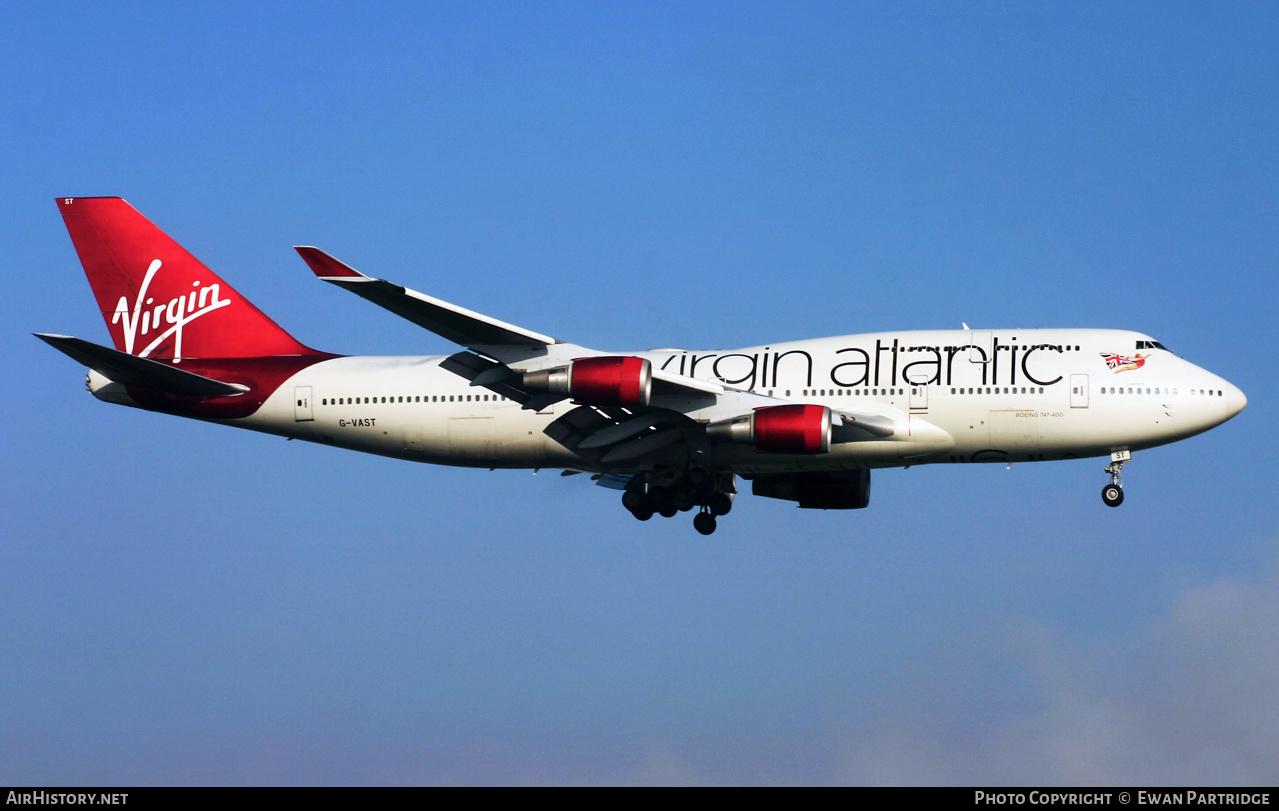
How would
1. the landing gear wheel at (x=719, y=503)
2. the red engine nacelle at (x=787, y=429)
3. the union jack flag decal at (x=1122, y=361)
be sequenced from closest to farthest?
the red engine nacelle at (x=787, y=429), the union jack flag decal at (x=1122, y=361), the landing gear wheel at (x=719, y=503)

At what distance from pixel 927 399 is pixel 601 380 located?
9.23m

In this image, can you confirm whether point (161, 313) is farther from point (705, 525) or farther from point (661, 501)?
point (705, 525)

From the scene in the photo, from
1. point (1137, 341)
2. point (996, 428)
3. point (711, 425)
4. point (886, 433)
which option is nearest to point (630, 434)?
point (711, 425)

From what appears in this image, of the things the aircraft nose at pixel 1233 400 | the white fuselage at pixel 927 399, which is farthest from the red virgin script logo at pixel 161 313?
the aircraft nose at pixel 1233 400

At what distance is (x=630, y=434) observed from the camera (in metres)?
43.0

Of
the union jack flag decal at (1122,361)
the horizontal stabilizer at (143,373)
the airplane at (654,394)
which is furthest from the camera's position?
the horizontal stabilizer at (143,373)

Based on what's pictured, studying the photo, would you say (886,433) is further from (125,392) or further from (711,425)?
(125,392)

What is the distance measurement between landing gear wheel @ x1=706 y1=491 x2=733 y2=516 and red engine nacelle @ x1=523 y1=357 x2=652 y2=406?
234 inches

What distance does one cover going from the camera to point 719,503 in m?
44.9

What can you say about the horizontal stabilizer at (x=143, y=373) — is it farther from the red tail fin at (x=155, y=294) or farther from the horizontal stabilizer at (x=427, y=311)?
the horizontal stabilizer at (x=427, y=311)

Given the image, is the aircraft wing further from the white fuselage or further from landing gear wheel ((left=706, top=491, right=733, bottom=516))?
landing gear wheel ((left=706, top=491, right=733, bottom=516))

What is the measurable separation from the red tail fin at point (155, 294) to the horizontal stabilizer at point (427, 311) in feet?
31.3

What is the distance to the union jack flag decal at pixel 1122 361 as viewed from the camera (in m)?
41.6
